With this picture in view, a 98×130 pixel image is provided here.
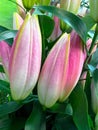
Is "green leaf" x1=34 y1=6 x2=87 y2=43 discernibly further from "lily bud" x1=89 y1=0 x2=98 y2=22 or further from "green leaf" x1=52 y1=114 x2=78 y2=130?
"green leaf" x1=52 y1=114 x2=78 y2=130

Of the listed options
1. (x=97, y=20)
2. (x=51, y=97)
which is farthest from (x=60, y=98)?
(x=97, y=20)

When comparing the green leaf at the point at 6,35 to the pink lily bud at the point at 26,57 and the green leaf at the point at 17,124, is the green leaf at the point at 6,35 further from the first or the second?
the green leaf at the point at 17,124

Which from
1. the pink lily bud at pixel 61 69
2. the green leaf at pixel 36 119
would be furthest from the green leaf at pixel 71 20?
the green leaf at pixel 36 119

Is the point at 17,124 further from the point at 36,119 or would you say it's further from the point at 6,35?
the point at 6,35

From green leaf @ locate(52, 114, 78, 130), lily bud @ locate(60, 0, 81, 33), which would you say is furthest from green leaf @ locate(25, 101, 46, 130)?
lily bud @ locate(60, 0, 81, 33)

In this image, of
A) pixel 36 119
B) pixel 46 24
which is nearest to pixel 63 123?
pixel 36 119
